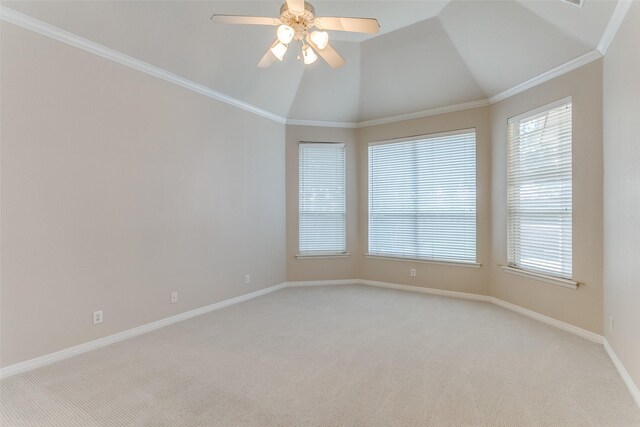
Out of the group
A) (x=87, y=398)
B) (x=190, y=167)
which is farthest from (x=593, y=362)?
(x=190, y=167)

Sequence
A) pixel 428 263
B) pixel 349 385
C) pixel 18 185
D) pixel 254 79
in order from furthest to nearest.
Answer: pixel 428 263
pixel 254 79
pixel 18 185
pixel 349 385

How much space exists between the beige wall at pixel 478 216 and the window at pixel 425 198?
99 millimetres

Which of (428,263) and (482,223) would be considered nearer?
(482,223)

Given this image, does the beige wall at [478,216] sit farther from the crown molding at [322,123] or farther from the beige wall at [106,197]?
the beige wall at [106,197]

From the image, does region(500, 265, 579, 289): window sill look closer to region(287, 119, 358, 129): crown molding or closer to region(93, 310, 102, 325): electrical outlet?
region(287, 119, 358, 129): crown molding

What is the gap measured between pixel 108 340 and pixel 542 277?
15.3ft

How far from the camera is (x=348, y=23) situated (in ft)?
7.65

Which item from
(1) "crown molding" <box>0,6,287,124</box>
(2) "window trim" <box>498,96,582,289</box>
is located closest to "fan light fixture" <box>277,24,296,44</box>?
(1) "crown molding" <box>0,6,287,124</box>

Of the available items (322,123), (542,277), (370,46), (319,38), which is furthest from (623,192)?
(322,123)

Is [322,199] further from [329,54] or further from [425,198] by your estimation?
[329,54]

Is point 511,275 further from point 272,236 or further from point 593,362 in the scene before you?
point 272,236

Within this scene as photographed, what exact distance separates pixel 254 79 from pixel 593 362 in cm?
468

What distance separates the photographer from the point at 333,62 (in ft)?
9.30

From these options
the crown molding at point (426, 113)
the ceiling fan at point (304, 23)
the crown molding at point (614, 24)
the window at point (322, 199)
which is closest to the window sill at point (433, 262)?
the window at point (322, 199)
